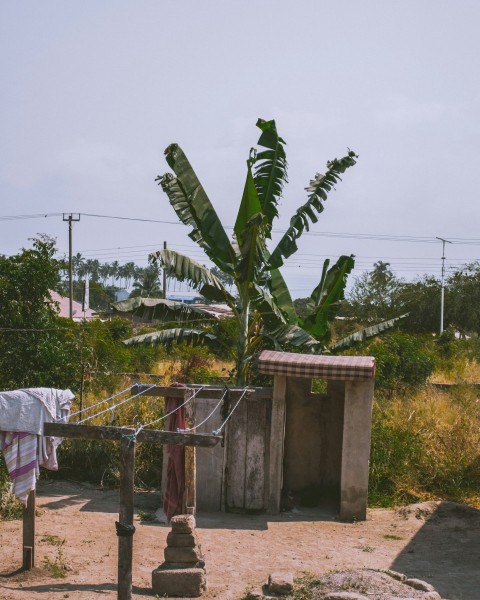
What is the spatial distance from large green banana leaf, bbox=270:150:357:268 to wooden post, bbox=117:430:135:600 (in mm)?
8051

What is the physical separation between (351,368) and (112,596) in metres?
5.14

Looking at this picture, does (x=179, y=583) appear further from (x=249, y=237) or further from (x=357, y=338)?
(x=357, y=338)

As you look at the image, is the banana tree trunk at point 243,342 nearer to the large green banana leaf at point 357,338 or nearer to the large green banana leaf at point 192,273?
the large green banana leaf at point 192,273

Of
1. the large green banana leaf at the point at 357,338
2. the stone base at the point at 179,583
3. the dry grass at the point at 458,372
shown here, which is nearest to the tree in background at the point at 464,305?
the dry grass at the point at 458,372

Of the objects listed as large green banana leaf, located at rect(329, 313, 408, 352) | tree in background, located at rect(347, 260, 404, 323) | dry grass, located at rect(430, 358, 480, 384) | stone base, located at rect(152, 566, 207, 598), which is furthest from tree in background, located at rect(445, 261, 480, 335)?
stone base, located at rect(152, 566, 207, 598)

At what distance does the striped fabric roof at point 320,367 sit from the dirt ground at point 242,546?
2.12 metres

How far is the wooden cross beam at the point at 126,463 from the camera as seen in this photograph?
7391mm

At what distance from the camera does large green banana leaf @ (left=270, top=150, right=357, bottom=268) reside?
49.6 feet

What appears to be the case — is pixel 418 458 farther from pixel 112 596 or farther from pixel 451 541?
pixel 112 596

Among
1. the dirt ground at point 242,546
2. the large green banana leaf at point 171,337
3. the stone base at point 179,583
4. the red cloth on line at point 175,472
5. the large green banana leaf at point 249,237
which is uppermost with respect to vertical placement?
the large green banana leaf at point 249,237

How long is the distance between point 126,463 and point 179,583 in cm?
152

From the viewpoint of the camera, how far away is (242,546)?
33.8 ft

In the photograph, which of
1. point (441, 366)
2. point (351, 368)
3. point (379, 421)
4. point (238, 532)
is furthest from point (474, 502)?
point (441, 366)

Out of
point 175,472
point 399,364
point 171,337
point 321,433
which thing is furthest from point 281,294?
point 175,472
